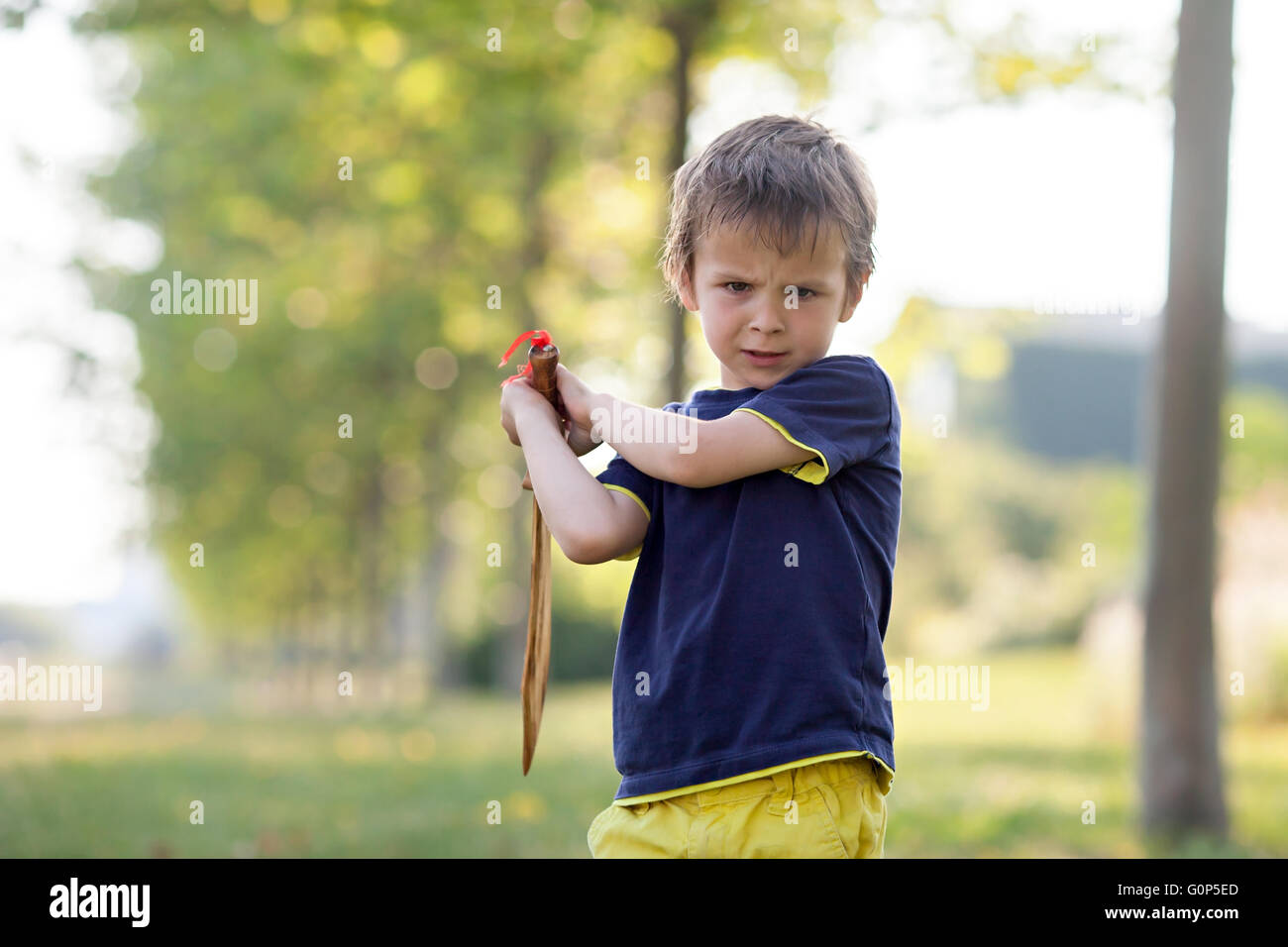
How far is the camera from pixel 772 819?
2043 millimetres

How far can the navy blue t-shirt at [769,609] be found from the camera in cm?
205

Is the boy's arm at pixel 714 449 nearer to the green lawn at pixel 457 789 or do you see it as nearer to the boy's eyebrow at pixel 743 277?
the boy's eyebrow at pixel 743 277

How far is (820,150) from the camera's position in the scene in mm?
2230

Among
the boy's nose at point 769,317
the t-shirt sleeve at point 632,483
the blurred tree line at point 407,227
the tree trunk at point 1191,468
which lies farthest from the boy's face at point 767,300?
the blurred tree line at point 407,227

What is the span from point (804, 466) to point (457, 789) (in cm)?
608

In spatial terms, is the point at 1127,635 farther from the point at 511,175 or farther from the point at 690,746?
the point at 690,746

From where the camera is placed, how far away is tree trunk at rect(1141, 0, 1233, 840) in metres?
6.38

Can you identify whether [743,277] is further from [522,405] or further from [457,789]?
[457,789]

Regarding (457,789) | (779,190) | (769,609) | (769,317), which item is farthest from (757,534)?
(457,789)

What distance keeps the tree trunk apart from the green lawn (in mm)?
293

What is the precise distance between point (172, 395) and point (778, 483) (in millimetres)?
17536

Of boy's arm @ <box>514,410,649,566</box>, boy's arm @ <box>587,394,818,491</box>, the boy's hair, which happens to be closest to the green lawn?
boy's arm @ <box>514,410,649,566</box>

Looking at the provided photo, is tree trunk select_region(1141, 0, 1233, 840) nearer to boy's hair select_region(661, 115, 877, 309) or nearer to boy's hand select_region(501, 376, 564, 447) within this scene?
boy's hair select_region(661, 115, 877, 309)
